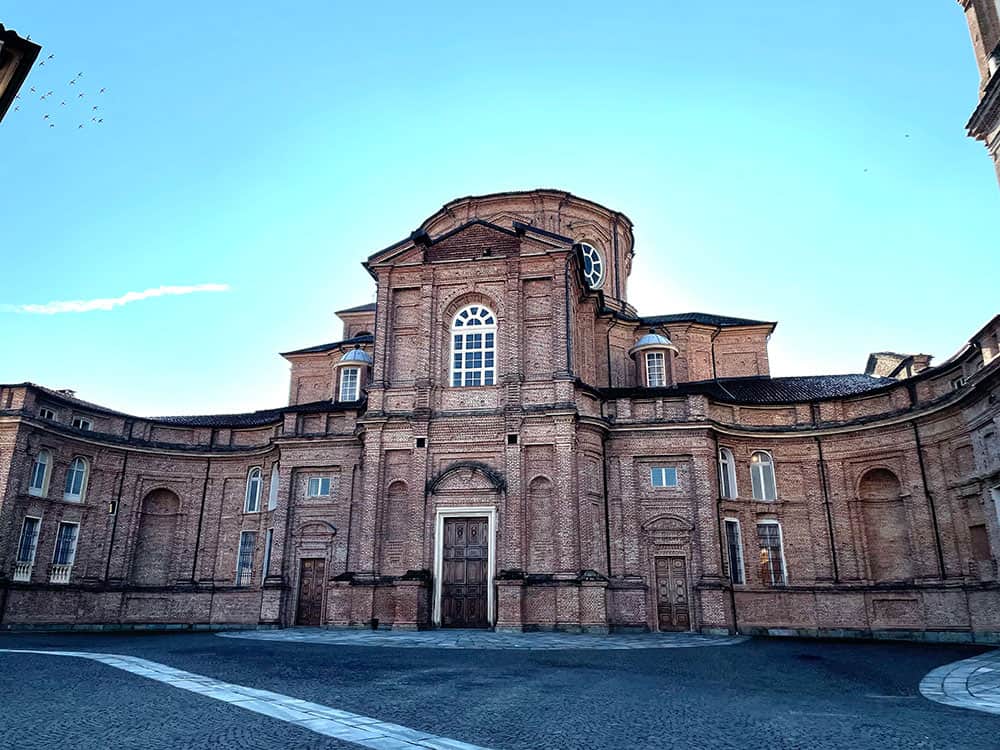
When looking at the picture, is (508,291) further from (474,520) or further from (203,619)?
(203,619)

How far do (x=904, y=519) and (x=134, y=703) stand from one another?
88.2 feet

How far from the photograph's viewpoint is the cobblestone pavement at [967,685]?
35.0ft

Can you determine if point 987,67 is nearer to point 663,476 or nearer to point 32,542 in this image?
point 663,476

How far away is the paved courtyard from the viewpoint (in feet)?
24.5

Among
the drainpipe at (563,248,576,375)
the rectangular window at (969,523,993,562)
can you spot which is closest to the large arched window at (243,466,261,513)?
the drainpipe at (563,248,576,375)

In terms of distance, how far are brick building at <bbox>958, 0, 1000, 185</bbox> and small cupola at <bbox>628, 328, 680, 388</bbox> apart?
1420 centimetres

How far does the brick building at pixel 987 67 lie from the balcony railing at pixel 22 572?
36.9 metres

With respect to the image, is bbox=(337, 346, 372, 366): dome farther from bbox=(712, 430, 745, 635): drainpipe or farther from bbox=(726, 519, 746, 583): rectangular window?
bbox=(726, 519, 746, 583): rectangular window

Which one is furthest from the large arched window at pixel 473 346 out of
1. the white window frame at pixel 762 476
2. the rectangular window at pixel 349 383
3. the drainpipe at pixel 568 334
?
the white window frame at pixel 762 476

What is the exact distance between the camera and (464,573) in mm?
25219

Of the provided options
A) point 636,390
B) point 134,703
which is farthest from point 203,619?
point 134,703

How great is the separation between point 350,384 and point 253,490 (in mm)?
6602

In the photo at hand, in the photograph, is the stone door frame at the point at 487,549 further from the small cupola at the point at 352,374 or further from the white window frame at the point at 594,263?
the white window frame at the point at 594,263

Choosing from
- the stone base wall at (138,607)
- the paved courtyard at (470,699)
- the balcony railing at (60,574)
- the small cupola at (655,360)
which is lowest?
the paved courtyard at (470,699)
